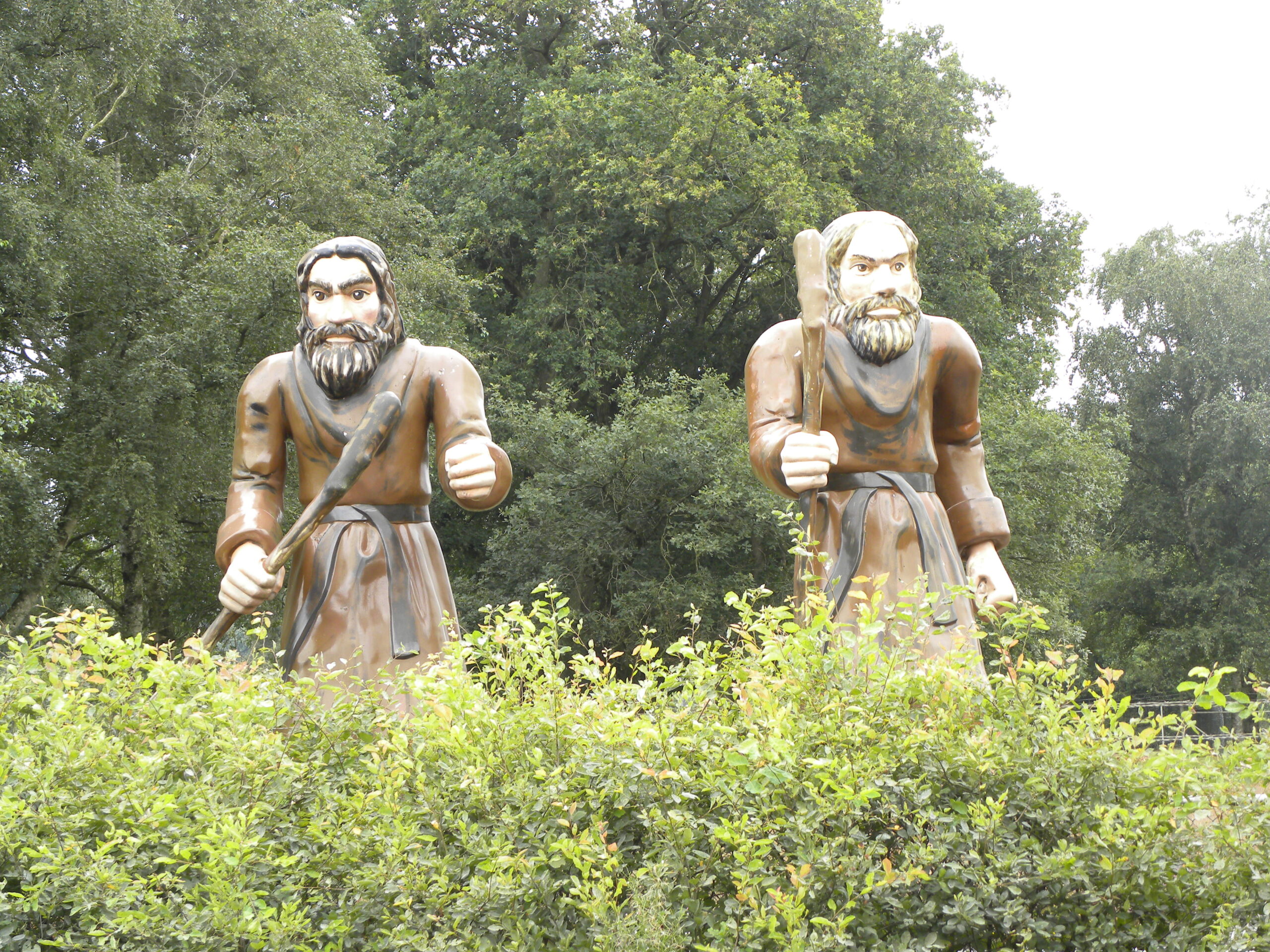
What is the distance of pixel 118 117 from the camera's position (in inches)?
674

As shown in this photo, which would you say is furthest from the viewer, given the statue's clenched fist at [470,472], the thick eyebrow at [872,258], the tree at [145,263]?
the tree at [145,263]

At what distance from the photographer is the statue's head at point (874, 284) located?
15.6 ft

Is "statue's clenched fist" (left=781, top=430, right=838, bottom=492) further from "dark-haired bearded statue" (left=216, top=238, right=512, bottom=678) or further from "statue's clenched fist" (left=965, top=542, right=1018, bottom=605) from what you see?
"dark-haired bearded statue" (left=216, top=238, right=512, bottom=678)

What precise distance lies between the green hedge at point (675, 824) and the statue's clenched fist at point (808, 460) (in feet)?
4.52

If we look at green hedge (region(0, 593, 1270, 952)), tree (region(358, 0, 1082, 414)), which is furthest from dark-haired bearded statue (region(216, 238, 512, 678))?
tree (region(358, 0, 1082, 414))

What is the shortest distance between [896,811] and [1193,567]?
94.7ft

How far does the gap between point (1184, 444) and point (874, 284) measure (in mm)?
26218

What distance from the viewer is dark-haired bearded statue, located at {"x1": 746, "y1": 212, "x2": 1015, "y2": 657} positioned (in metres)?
4.54

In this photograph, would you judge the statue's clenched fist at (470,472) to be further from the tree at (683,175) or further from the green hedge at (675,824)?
the tree at (683,175)

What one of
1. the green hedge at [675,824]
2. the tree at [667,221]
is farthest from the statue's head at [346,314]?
the tree at [667,221]

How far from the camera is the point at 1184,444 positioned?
2852 cm

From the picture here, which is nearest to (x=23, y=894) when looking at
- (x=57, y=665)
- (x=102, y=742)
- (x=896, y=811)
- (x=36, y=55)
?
(x=102, y=742)

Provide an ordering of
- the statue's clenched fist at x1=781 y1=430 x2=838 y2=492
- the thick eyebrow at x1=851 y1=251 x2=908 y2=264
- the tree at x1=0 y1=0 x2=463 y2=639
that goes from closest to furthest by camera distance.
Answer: the statue's clenched fist at x1=781 y1=430 x2=838 y2=492, the thick eyebrow at x1=851 y1=251 x2=908 y2=264, the tree at x1=0 y1=0 x2=463 y2=639

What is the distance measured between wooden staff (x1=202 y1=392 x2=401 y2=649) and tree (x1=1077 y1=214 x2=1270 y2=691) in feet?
81.0
